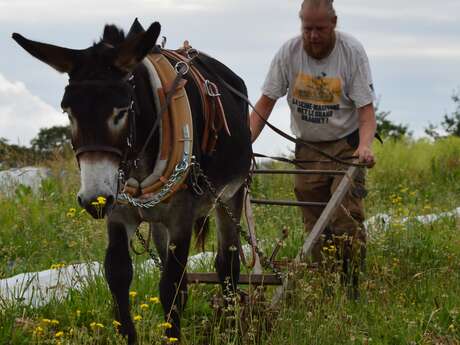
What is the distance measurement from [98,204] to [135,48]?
0.80 m

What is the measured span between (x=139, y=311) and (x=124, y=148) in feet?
4.36

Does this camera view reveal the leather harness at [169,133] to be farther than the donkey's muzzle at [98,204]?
Yes

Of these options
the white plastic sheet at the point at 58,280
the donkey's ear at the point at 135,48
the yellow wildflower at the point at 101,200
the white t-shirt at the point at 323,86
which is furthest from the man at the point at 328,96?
the yellow wildflower at the point at 101,200

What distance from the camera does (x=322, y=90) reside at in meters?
6.82

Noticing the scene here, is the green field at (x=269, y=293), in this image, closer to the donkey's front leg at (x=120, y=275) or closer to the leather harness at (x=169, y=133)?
the donkey's front leg at (x=120, y=275)

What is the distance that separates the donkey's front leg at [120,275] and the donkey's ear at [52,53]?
1.13 meters

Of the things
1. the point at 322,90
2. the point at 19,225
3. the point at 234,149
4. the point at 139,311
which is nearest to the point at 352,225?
the point at 322,90

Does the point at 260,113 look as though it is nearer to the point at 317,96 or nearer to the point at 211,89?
the point at 317,96

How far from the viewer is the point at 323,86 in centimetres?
681

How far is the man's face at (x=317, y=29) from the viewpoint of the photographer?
259 inches

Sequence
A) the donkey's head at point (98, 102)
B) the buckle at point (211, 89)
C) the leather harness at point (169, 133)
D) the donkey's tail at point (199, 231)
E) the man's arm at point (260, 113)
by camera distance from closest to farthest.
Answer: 1. the donkey's head at point (98, 102)
2. the leather harness at point (169, 133)
3. the buckle at point (211, 89)
4. the donkey's tail at point (199, 231)
5. the man's arm at point (260, 113)

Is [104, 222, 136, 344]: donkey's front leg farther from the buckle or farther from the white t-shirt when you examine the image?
the white t-shirt

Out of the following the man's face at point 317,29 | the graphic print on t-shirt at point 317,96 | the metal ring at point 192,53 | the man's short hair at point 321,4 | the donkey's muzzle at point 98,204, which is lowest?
the donkey's muzzle at point 98,204

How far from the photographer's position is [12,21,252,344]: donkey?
13.8ft
